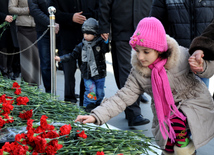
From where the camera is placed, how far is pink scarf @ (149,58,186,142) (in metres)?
2.73

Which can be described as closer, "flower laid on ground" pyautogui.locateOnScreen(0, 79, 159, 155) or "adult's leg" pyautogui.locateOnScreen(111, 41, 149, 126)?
"flower laid on ground" pyautogui.locateOnScreen(0, 79, 159, 155)

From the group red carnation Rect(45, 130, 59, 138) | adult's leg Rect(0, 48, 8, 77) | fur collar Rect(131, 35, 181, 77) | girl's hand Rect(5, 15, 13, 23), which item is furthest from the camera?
adult's leg Rect(0, 48, 8, 77)

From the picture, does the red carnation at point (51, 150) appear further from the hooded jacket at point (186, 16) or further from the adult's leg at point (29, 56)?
the adult's leg at point (29, 56)

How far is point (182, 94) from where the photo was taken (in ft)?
9.32

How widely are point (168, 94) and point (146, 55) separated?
12.8 inches

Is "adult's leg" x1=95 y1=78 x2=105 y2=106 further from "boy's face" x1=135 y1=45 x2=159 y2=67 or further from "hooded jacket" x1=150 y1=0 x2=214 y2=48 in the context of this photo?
"boy's face" x1=135 y1=45 x2=159 y2=67

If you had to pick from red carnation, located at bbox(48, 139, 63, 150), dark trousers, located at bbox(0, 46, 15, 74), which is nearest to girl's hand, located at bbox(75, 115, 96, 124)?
red carnation, located at bbox(48, 139, 63, 150)

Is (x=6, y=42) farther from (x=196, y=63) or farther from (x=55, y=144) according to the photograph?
(x=55, y=144)

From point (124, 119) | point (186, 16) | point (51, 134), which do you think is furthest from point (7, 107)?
point (124, 119)

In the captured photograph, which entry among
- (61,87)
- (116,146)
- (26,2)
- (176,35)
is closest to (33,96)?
(116,146)

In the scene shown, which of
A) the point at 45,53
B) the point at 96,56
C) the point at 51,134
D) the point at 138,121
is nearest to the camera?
the point at 51,134

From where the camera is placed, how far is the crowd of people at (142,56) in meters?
2.74

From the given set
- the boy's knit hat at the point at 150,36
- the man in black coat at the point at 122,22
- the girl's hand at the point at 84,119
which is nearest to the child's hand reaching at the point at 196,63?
the boy's knit hat at the point at 150,36

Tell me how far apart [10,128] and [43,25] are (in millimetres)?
3494
